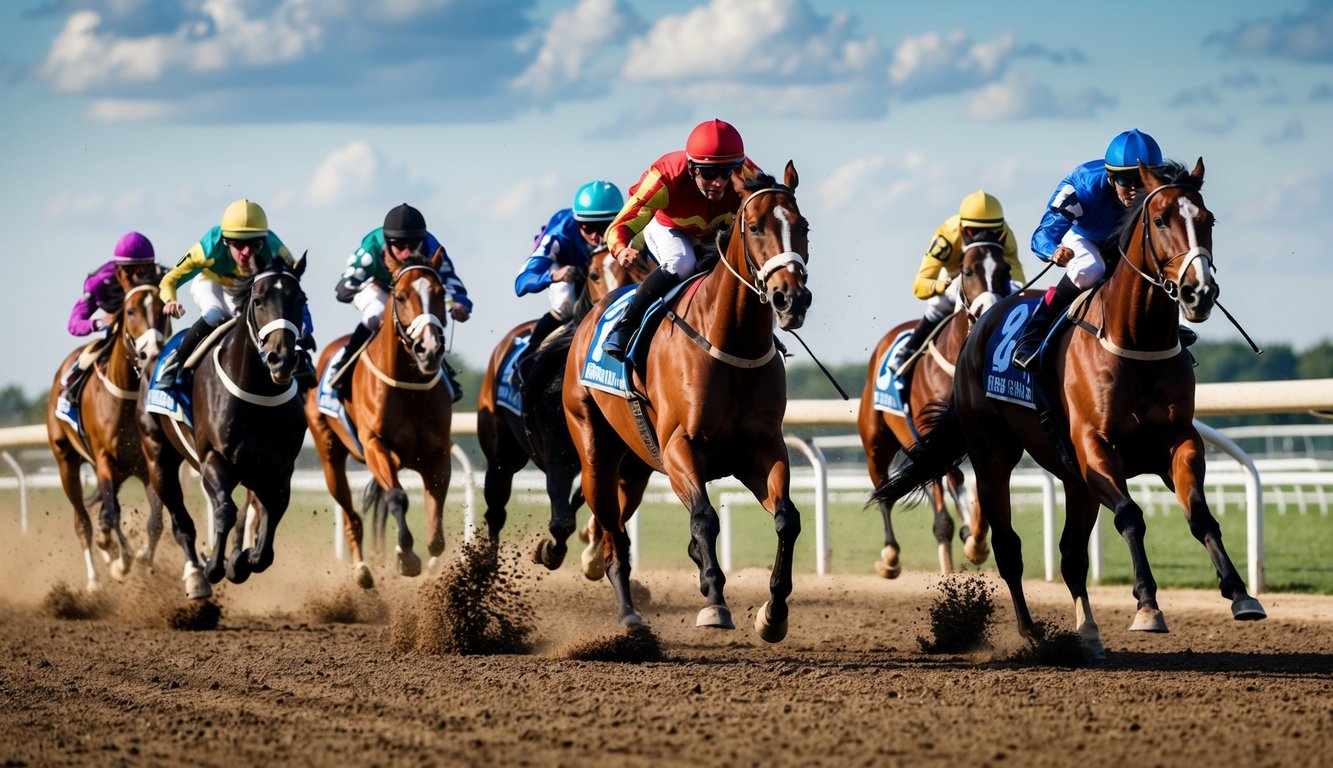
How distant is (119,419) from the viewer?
410 inches

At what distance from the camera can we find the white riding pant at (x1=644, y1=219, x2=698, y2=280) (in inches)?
277

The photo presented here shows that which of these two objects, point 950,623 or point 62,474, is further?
point 62,474

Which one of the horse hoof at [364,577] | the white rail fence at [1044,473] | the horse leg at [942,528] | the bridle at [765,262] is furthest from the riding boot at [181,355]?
the horse leg at [942,528]

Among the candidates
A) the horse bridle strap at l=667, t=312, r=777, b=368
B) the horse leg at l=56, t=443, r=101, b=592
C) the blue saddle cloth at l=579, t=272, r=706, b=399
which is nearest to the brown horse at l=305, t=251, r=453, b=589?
the blue saddle cloth at l=579, t=272, r=706, b=399

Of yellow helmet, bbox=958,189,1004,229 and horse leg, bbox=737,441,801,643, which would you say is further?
yellow helmet, bbox=958,189,1004,229

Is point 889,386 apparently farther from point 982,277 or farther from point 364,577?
point 364,577

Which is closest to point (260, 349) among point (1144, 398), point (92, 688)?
point (92, 688)

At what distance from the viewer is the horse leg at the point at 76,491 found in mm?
11375

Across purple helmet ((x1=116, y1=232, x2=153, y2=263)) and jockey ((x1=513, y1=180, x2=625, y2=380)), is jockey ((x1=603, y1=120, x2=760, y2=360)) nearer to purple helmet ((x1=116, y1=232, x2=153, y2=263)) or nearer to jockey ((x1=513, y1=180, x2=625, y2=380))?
jockey ((x1=513, y1=180, x2=625, y2=380))

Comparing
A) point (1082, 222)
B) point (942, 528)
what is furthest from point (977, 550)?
point (1082, 222)

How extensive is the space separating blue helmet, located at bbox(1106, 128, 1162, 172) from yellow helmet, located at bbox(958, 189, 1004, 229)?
9.46 ft

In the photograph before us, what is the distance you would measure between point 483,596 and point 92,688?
1851 millimetres

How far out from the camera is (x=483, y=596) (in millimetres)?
7418

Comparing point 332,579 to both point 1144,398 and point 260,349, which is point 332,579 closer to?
point 260,349
